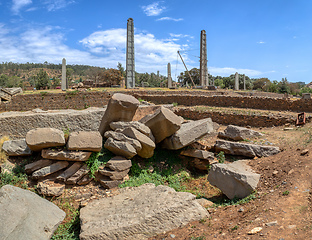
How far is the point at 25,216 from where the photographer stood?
399 cm

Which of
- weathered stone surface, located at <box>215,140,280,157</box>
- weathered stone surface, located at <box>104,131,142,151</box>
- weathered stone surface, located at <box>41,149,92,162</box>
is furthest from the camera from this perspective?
weathered stone surface, located at <box>215,140,280,157</box>

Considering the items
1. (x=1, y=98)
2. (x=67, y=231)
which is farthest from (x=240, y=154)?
(x=1, y=98)

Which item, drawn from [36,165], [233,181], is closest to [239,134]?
[233,181]

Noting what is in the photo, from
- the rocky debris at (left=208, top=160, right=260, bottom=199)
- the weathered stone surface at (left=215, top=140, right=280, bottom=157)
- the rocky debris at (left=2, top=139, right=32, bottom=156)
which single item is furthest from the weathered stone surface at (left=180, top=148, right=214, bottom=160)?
the rocky debris at (left=2, top=139, right=32, bottom=156)

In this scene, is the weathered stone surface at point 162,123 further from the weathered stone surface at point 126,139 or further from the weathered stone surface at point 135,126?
the weathered stone surface at point 126,139

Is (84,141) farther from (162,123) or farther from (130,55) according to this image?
(130,55)

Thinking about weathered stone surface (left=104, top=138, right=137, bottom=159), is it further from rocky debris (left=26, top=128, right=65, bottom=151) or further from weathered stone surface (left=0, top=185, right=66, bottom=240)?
weathered stone surface (left=0, top=185, right=66, bottom=240)

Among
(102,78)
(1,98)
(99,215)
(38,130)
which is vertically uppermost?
(102,78)

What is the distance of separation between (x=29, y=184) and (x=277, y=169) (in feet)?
19.4

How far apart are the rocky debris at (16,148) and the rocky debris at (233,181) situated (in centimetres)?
473

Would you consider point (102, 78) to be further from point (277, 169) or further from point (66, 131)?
point (277, 169)

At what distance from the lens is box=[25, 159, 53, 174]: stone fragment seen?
5.75 meters

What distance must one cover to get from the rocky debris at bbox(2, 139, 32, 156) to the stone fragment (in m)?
0.42

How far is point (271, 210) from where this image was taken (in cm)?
391
